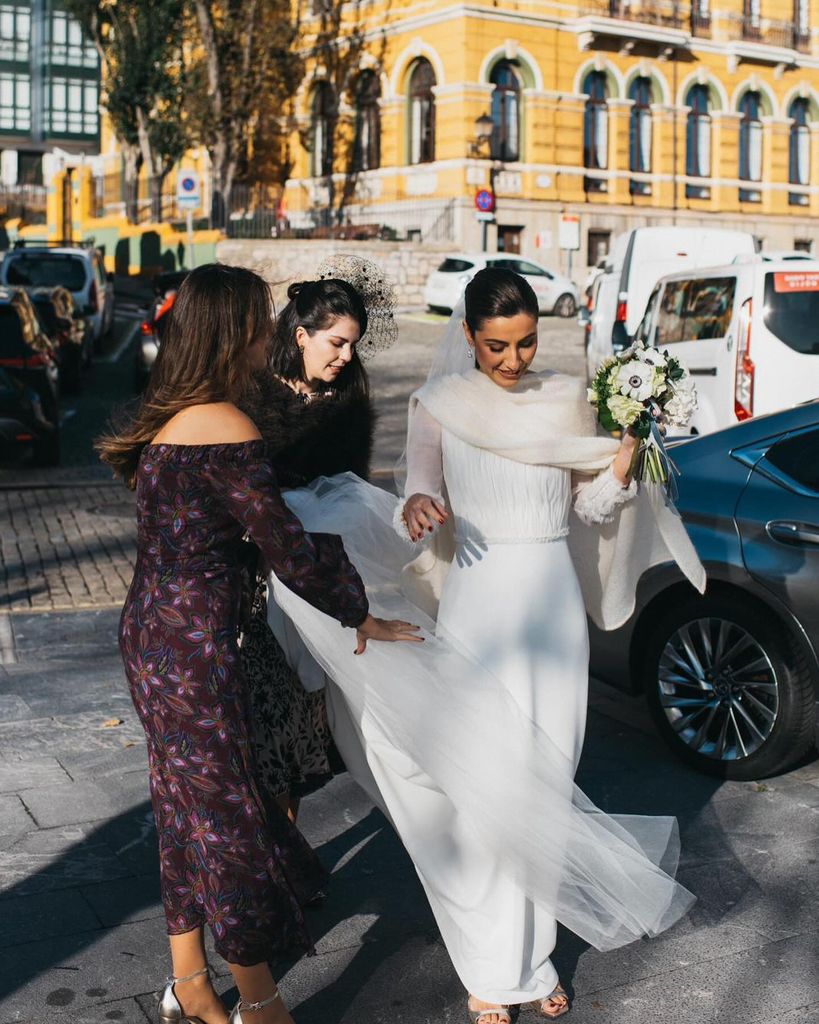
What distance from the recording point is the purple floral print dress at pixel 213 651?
3.34 metres

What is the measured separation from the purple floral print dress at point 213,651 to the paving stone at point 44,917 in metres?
0.89

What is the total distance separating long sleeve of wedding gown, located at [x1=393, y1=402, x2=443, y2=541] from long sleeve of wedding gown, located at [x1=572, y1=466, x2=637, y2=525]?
0.39 meters

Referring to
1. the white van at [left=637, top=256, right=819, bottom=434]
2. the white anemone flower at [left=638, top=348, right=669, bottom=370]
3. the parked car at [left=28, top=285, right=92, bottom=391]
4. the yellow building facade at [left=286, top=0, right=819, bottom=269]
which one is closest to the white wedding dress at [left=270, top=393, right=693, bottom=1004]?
the white anemone flower at [left=638, top=348, right=669, bottom=370]

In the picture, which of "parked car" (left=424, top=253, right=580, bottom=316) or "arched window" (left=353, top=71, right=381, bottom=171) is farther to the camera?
"arched window" (left=353, top=71, right=381, bottom=171)

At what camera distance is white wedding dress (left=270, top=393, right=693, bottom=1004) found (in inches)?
145

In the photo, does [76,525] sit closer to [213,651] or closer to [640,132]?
[213,651]

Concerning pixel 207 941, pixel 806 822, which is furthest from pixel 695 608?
pixel 207 941

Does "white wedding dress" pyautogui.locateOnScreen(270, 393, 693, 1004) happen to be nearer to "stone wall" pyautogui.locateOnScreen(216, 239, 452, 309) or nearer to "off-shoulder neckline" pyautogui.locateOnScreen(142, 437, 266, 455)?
"off-shoulder neckline" pyautogui.locateOnScreen(142, 437, 266, 455)

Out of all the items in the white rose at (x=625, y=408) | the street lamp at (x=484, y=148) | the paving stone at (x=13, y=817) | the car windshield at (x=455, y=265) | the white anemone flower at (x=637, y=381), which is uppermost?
the street lamp at (x=484, y=148)

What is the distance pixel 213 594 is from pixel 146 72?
40183 mm

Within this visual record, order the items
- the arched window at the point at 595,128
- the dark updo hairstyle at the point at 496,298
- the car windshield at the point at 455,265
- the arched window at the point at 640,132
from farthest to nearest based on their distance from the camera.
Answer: the arched window at the point at 640,132 → the arched window at the point at 595,128 → the car windshield at the point at 455,265 → the dark updo hairstyle at the point at 496,298

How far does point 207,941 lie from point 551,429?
1.84 m

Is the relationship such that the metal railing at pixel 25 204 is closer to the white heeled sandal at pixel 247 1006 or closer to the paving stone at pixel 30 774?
the paving stone at pixel 30 774

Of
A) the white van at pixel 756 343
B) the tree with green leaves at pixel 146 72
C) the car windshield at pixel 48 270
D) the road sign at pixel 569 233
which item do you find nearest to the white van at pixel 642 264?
the white van at pixel 756 343
